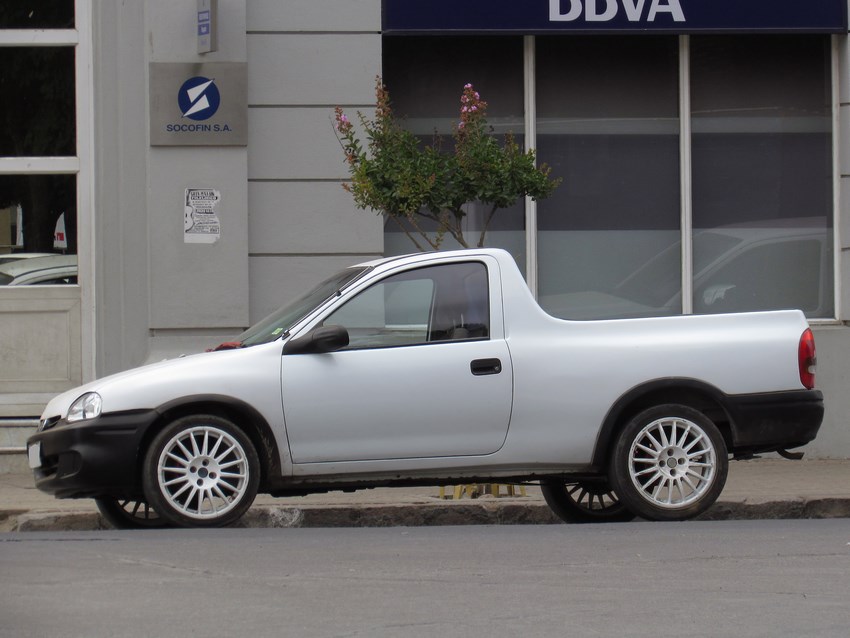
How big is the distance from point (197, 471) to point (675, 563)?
278 centimetres

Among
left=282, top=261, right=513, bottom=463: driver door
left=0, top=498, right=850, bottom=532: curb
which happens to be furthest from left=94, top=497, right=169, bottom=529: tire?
left=282, top=261, right=513, bottom=463: driver door

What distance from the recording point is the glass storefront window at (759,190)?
1302 cm

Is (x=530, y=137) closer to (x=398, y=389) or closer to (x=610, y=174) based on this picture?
(x=610, y=174)

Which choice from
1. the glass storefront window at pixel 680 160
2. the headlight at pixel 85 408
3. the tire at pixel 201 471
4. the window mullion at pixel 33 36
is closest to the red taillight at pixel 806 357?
the tire at pixel 201 471

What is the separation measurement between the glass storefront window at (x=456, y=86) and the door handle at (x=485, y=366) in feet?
15.3

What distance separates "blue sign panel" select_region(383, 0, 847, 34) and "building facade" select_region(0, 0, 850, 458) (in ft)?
0.06

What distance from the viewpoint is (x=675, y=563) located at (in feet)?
22.5

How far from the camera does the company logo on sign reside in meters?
12.3

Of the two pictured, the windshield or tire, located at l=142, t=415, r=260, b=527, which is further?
the windshield

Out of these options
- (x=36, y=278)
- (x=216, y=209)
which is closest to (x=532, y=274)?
(x=216, y=209)

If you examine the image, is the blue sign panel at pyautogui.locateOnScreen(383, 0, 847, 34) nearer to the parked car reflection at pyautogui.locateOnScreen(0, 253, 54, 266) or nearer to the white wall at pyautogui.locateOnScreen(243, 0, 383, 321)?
the white wall at pyautogui.locateOnScreen(243, 0, 383, 321)

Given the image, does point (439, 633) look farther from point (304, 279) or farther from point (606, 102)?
point (606, 102)

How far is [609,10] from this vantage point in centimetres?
1259

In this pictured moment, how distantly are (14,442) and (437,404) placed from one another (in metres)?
5.33
